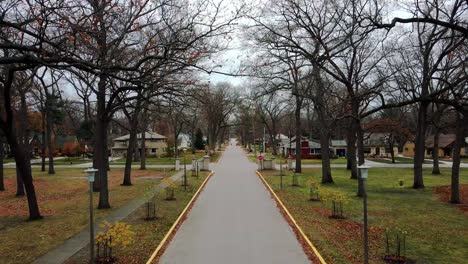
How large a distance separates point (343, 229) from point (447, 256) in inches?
134

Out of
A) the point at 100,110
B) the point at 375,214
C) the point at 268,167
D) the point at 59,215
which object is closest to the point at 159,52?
the point at 100,110

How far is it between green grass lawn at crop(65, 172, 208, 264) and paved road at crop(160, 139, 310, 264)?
0.53 m

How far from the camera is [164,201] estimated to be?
64.0ft

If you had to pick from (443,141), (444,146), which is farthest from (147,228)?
(443,141)

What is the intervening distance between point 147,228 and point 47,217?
487cm

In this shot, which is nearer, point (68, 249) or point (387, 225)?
point (68, 249)

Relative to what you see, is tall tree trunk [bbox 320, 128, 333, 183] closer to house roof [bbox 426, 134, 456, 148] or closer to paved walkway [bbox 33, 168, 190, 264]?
paved walkway [bbox 33, 168, 190, 264]

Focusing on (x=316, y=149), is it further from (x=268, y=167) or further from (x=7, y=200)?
(x=7, y=200)

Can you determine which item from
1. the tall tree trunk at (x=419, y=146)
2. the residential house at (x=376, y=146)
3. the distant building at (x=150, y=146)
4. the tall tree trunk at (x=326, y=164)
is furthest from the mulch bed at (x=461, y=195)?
the distant building at (x=150, y=146)

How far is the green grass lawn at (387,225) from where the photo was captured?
10.4 meters

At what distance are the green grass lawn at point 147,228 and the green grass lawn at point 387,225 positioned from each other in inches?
170

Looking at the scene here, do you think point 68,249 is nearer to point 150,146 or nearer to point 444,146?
point 150,146

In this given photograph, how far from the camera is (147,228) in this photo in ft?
44.2

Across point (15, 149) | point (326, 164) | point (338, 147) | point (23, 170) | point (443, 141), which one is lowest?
point (326, 164)
